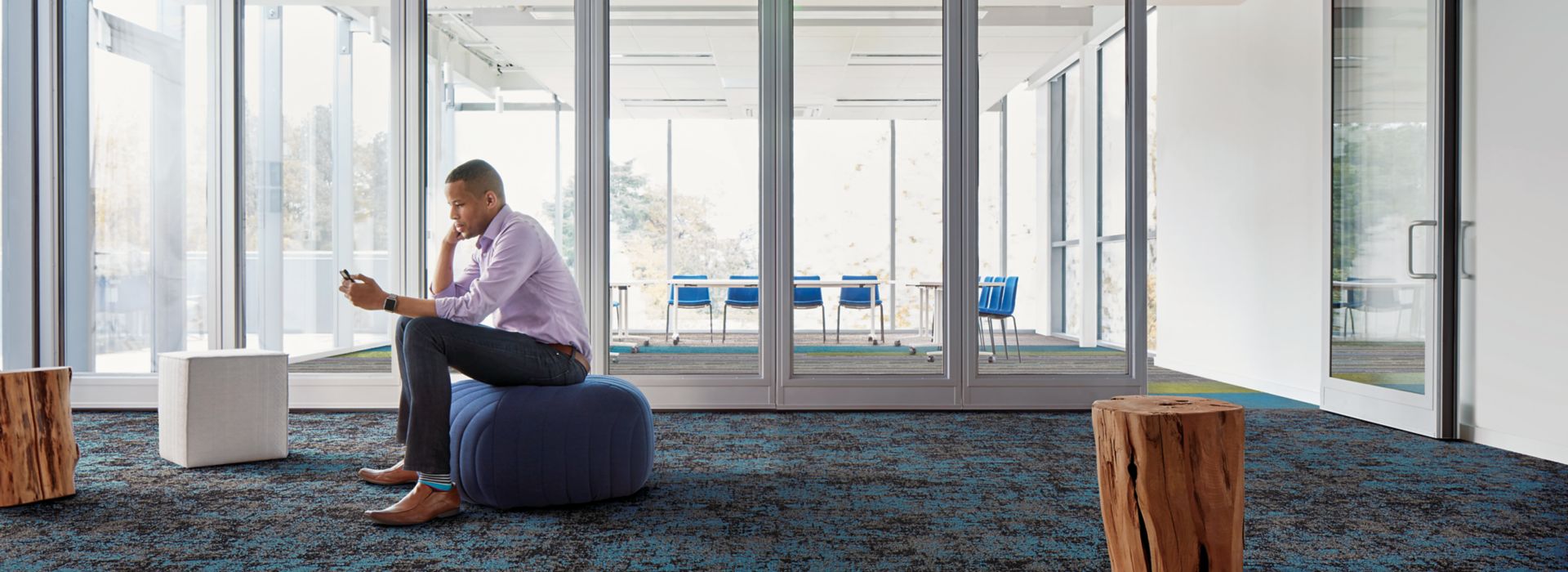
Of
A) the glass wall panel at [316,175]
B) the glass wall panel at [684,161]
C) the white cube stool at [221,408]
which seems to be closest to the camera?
the white cube stool at [221,408]

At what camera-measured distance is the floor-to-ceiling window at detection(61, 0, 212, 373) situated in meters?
5.48

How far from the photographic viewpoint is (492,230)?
10.1 ft

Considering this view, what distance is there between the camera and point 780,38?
5.34 m

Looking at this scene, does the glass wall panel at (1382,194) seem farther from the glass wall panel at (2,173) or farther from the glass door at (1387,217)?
the glass wall panel at (2,173)

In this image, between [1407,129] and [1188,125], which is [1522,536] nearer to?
[1407,129]

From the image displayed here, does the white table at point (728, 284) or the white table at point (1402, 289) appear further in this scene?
the white table at point (728, 284)

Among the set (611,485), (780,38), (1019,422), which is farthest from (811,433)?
(780,38)

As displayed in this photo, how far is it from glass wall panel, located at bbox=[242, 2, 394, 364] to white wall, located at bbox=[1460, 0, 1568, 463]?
589 centimetres

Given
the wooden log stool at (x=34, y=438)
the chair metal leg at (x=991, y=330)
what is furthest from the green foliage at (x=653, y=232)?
the wooden log stool at (x=34, y=438)

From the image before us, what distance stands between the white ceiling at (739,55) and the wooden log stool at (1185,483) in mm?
3722

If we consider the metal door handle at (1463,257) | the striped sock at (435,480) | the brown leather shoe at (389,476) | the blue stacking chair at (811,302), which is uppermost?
the metal door handle at (1463,257)

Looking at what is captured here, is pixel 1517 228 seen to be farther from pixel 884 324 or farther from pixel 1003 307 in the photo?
pixel 884 324

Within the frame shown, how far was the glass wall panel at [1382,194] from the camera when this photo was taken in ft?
14.9

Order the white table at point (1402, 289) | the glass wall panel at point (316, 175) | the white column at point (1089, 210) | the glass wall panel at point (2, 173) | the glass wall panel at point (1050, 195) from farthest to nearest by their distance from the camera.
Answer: the white column at point (1089, 210), the glass wall panel at point (316, 175), the glass wall panel at point (1050, 195), the glass wall panel at point (2, 173), the white table at point (1402, 289)
